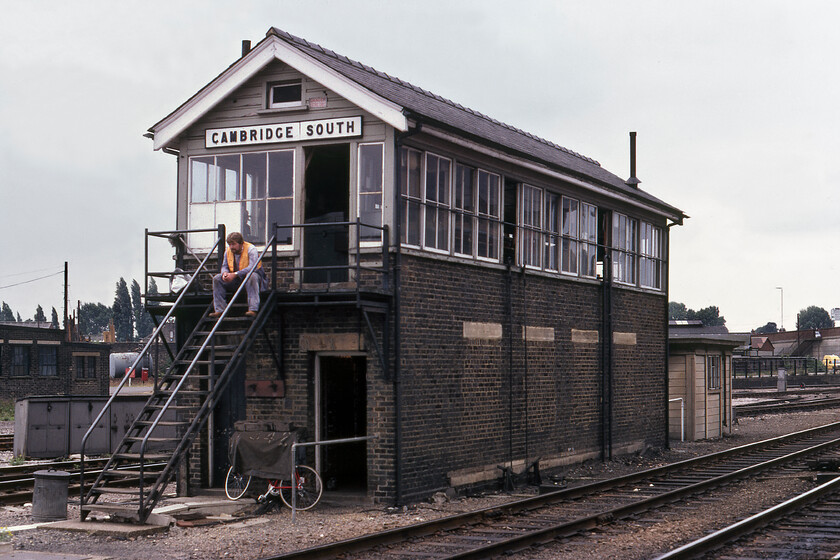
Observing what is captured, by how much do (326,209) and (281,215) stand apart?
1.10 m

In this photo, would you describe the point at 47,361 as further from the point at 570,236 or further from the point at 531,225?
the point at 531,225

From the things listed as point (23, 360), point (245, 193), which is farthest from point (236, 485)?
point (23, 360)

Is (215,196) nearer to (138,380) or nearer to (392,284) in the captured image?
(392,284)

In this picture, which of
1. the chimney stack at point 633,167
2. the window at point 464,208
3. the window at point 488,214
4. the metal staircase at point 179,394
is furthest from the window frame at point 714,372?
the metal staircase at point 179,394

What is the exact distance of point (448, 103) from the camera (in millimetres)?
19344

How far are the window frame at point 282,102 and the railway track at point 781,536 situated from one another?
8280mm

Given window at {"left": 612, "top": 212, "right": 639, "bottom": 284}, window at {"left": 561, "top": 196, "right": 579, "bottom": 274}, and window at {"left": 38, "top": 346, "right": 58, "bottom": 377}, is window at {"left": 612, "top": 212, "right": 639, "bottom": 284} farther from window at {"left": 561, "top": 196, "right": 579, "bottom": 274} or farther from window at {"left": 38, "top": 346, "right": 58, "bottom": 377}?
window at {"left": 38, "top": 346, "right": 58, "bottom": 377}

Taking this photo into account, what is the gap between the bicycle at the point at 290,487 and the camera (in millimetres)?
13586

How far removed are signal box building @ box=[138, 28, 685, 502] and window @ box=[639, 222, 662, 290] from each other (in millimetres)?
5587

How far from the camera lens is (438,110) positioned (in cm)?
1691

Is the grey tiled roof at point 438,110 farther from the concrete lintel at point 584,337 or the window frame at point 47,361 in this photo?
the window frame at point 47,361

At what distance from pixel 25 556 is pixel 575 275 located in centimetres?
1229

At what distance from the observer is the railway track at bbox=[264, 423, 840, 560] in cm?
1055

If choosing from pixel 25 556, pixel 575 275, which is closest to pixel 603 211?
pixel 575 275
